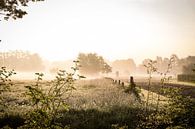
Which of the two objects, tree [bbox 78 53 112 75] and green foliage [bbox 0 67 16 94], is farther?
tree [bbox 78 53 112 75]

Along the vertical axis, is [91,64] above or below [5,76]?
above

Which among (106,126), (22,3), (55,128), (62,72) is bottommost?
(106,126)

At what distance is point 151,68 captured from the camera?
1311 cm

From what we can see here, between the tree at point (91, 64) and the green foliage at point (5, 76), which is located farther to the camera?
the tree at point (91, 64)

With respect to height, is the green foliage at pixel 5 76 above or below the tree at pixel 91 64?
below

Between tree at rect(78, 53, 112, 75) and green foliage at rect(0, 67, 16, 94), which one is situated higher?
tree at rect(78, 53, 112, 75)

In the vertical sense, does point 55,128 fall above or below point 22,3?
below

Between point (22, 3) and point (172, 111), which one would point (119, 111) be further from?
point (172, 111)

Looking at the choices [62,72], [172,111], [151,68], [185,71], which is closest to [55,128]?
[62,72]

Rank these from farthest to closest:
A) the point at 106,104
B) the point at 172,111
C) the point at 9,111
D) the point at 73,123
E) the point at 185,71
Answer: the point at 185,71 < the point at 106,104 < the point at 9,111 < the point at 73,123 < the point at 172,111

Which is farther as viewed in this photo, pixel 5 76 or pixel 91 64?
pixel 91 64

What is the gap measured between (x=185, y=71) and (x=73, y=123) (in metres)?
114

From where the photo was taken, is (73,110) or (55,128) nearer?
(55,128)

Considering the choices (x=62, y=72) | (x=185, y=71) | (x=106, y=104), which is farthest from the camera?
(x=185, y=71)
